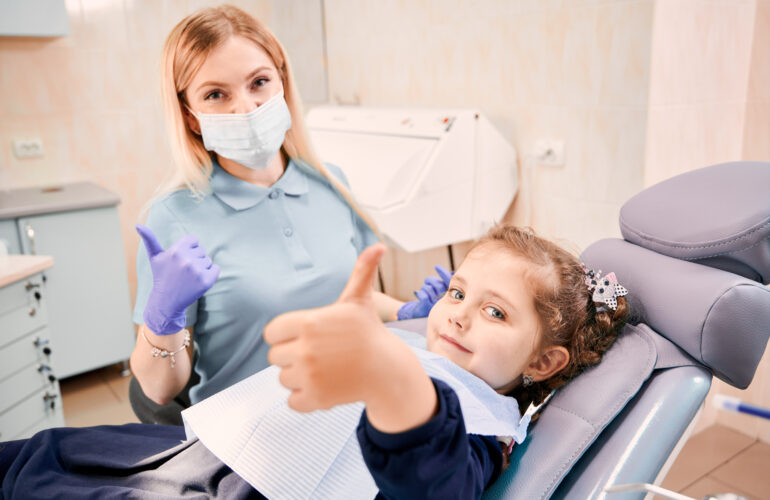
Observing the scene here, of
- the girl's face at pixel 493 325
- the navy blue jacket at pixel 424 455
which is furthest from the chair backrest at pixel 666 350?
the navy blue jacket at pixel 424 455

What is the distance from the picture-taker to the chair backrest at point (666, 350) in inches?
38.2

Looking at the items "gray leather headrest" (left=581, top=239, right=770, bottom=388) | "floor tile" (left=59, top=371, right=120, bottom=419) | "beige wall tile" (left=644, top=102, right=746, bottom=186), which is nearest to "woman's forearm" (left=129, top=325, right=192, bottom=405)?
"gray leather headrest" (left=581, top=239, right=770, bottom=388)

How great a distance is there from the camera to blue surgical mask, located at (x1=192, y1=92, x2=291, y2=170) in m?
1.33

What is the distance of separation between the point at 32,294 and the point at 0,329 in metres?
0.14

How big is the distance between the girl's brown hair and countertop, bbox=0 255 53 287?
1.40 m

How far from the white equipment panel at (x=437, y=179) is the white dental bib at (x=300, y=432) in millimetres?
1318

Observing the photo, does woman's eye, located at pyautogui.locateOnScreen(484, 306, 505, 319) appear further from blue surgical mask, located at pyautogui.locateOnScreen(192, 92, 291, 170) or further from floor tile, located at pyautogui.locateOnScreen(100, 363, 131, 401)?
floor tile, located at pyautogui.locateOnScreen(100, 363, 131, 401)

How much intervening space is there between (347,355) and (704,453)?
2044mm

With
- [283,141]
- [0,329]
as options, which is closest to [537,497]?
[283,141]

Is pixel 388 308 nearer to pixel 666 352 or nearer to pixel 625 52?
pixel 666 352

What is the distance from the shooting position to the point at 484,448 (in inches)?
36.5

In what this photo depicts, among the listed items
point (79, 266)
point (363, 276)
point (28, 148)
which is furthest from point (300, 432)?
point (28, 148)

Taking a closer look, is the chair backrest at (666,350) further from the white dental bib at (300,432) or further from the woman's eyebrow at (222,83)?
the woman's eyebrow at (222,83)

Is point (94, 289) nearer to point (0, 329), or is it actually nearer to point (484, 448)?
point (0, 329)
